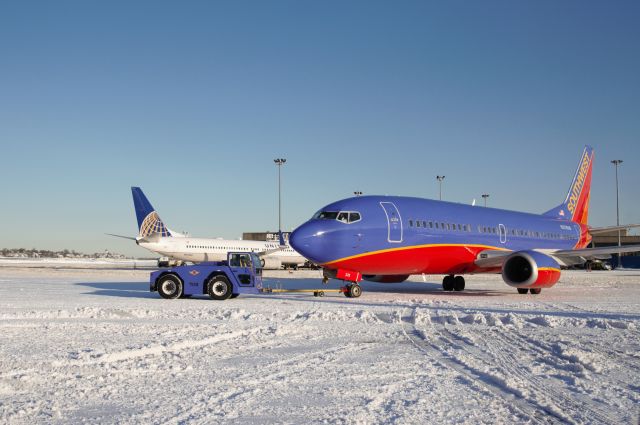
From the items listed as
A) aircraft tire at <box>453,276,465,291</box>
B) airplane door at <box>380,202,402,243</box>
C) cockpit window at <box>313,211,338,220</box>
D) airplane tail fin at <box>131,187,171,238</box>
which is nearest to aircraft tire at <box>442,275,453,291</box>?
aircraft tire at <box>453,276,465,291</box>

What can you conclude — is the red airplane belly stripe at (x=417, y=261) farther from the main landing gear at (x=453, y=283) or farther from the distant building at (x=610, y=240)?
the distant building at (x=610, y=240)

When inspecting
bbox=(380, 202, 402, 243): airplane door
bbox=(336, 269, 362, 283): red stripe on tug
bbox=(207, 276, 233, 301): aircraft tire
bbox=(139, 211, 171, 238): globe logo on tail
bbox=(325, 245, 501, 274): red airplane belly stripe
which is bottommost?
bbox=(207, 276, 233, 301): aircraft tire

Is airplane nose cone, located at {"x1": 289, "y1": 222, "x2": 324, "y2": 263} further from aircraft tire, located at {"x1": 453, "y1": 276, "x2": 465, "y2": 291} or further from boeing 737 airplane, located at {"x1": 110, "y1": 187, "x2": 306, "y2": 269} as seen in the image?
boeing 737 airplane, located at {"x1": 110, "y1": 187, "x2": 306, "y2": 269}

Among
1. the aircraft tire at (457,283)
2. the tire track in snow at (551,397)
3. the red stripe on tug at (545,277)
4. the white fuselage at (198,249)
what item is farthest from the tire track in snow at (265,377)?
the white fuselage at (198,249)

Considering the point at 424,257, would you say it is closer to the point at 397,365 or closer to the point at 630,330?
the point at 630,330

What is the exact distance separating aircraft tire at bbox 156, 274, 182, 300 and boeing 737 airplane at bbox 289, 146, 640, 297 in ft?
12.5

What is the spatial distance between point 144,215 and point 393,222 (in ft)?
106

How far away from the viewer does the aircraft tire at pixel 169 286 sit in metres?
17.7

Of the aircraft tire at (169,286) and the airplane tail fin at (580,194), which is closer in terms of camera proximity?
the aircraft tire at (169,286)

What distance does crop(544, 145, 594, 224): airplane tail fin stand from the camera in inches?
1225

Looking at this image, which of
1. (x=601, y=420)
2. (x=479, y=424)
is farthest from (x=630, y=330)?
(x=479, y=424)

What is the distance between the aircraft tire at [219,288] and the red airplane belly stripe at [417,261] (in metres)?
3.25

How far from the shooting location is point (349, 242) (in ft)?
59.7

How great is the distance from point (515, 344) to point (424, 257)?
11113mm
